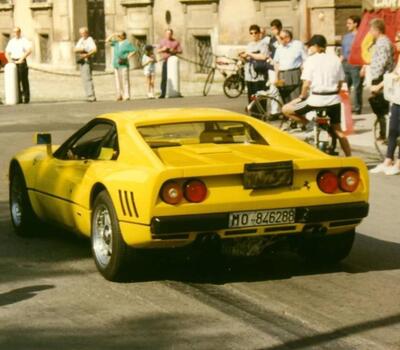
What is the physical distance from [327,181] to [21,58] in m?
21.8

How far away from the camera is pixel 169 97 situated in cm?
3034

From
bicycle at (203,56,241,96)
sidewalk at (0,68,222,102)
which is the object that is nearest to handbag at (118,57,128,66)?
sidewalk at (0,68,222,102)

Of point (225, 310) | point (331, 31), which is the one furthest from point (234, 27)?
point (225, 310)

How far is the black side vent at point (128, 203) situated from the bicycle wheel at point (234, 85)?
21197 millimetres

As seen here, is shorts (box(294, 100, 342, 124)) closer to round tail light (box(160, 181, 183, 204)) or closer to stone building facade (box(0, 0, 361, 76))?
round tail light (box(160, 181, 183, 204))

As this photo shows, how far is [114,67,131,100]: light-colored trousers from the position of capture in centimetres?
2977

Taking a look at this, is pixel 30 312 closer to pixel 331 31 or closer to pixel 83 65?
pixel 83 65

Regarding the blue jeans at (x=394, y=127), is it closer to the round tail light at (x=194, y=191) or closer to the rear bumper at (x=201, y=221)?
the rear bumper at (x=201, y=221)

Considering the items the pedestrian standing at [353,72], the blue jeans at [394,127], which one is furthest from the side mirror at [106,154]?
the pedestrian standing at [353,72]

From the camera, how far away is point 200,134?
962 cm

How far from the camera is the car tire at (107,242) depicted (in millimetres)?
8492

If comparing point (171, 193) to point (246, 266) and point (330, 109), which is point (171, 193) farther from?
point (330, 109)

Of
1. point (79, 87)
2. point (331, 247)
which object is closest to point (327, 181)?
point (331, 247)

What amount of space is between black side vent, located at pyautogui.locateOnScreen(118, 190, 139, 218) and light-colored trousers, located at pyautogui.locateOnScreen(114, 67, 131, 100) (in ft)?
69.7
